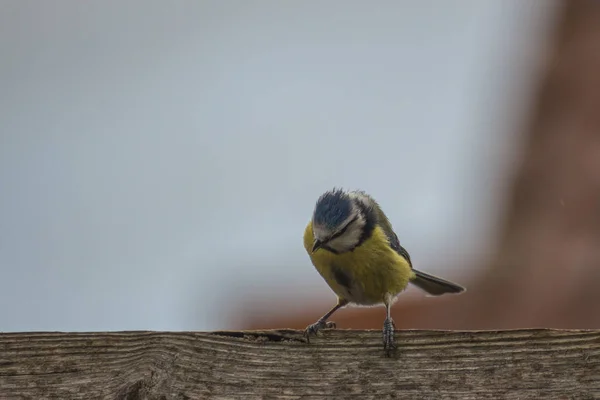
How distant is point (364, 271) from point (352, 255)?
0.27 feet

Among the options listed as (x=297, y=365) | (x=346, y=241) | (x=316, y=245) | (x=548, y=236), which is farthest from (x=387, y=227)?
(x=297, y=365)

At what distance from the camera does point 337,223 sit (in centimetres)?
350

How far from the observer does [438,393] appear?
6.40ft

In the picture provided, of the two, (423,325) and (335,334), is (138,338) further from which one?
(423,325)

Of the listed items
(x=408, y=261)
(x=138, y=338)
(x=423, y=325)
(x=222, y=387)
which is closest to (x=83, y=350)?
(x=138, y=338)

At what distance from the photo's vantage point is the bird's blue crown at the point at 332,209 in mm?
3486

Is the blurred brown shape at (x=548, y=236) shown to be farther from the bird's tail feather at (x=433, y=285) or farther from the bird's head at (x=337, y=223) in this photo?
the bird's head at (x=337, y=223)

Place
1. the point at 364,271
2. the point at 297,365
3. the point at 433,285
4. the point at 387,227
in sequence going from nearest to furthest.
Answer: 1. the point at 297,365
2. the point at 364,271
3. the point at 387,227
4. the point at 433,285

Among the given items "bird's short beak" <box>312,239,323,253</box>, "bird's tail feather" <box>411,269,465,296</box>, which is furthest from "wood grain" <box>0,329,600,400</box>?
"bird's tail feather" <box>411,269,465,296</box>

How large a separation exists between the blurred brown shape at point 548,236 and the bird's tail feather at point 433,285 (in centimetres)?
52

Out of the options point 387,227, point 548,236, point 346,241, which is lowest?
point 346,241

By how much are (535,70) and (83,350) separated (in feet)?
14.0

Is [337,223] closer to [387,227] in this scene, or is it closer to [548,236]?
[387,227]

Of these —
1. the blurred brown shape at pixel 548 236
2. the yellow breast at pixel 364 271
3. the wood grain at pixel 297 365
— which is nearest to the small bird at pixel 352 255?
the yellow breast at pixel 364 271
